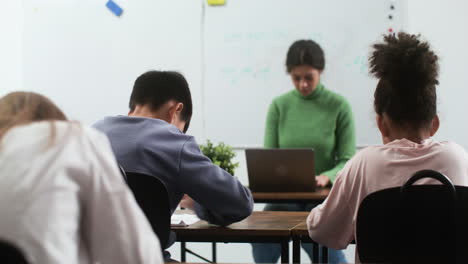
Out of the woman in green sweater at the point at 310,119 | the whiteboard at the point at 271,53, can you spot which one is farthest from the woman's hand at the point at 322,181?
the whiteboard at the point at 271,53

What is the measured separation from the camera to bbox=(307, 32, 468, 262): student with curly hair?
5.34 ft

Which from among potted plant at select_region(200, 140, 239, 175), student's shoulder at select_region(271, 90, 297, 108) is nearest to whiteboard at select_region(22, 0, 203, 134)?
student's shoulder at select_region(271, 90, 297, 108)

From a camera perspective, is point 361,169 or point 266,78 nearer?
point 361,169

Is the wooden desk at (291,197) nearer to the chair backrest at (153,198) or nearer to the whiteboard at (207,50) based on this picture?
the chair backrest at (153,198)

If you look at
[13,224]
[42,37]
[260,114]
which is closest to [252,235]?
[13,224]

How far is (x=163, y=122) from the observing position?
196cm

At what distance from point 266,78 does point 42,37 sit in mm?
1755

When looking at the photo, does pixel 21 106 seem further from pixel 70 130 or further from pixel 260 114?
pixel 260 114

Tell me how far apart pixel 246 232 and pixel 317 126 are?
170 cm

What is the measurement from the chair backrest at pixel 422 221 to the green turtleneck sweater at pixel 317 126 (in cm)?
196

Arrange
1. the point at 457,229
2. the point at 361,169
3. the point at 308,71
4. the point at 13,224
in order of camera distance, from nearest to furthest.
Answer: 1. the point at 13,224
2. the point at 457,229
3. the point at 361,169
4. the point at 308,71

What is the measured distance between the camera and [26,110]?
973 millimetres

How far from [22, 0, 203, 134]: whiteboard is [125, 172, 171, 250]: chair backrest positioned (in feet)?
8.75

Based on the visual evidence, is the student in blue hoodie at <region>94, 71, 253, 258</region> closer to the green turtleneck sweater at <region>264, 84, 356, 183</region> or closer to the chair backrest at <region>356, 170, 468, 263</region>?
the chair backrest at <region>356, 170, 468, 263</region>
